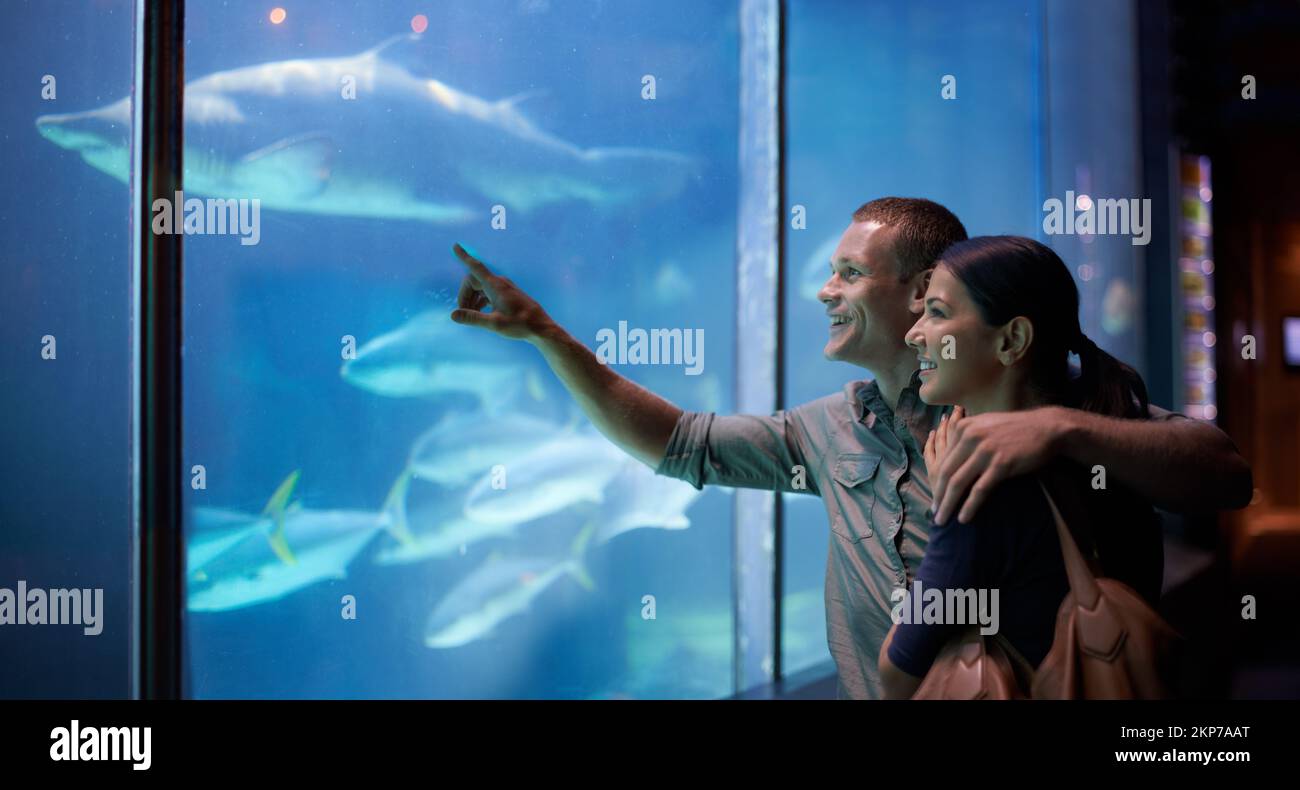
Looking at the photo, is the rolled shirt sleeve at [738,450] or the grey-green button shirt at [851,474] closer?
the grey-green button shirt at [851,474]

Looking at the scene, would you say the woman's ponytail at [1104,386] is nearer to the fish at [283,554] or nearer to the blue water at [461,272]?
the blue water at [461,272]

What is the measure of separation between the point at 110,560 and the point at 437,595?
85 centimetres

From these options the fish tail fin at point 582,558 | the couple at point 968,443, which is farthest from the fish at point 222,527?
the couple at point 968,443

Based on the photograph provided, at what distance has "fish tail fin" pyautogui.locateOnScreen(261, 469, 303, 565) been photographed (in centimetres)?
246

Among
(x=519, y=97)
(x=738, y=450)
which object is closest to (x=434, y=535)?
(x=738, y=450)

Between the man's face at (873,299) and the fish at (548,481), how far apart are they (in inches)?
49.2

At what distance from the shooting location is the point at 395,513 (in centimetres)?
261

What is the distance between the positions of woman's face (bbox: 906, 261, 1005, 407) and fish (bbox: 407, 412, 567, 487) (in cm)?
157

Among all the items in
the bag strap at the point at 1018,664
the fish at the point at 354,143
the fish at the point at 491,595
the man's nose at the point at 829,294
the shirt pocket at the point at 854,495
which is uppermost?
the fish at the point at 354,143

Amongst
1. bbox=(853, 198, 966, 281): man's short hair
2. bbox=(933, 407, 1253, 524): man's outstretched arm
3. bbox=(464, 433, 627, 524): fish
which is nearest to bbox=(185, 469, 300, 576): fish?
bbox=(464, 433, 627, 524): fish

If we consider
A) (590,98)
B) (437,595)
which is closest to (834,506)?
(437,595)

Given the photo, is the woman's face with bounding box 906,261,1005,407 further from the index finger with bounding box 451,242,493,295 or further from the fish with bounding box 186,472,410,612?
the fish with bounding box 186,472,410,612

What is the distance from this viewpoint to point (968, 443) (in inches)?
52.6

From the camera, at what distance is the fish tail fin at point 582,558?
115 inches
